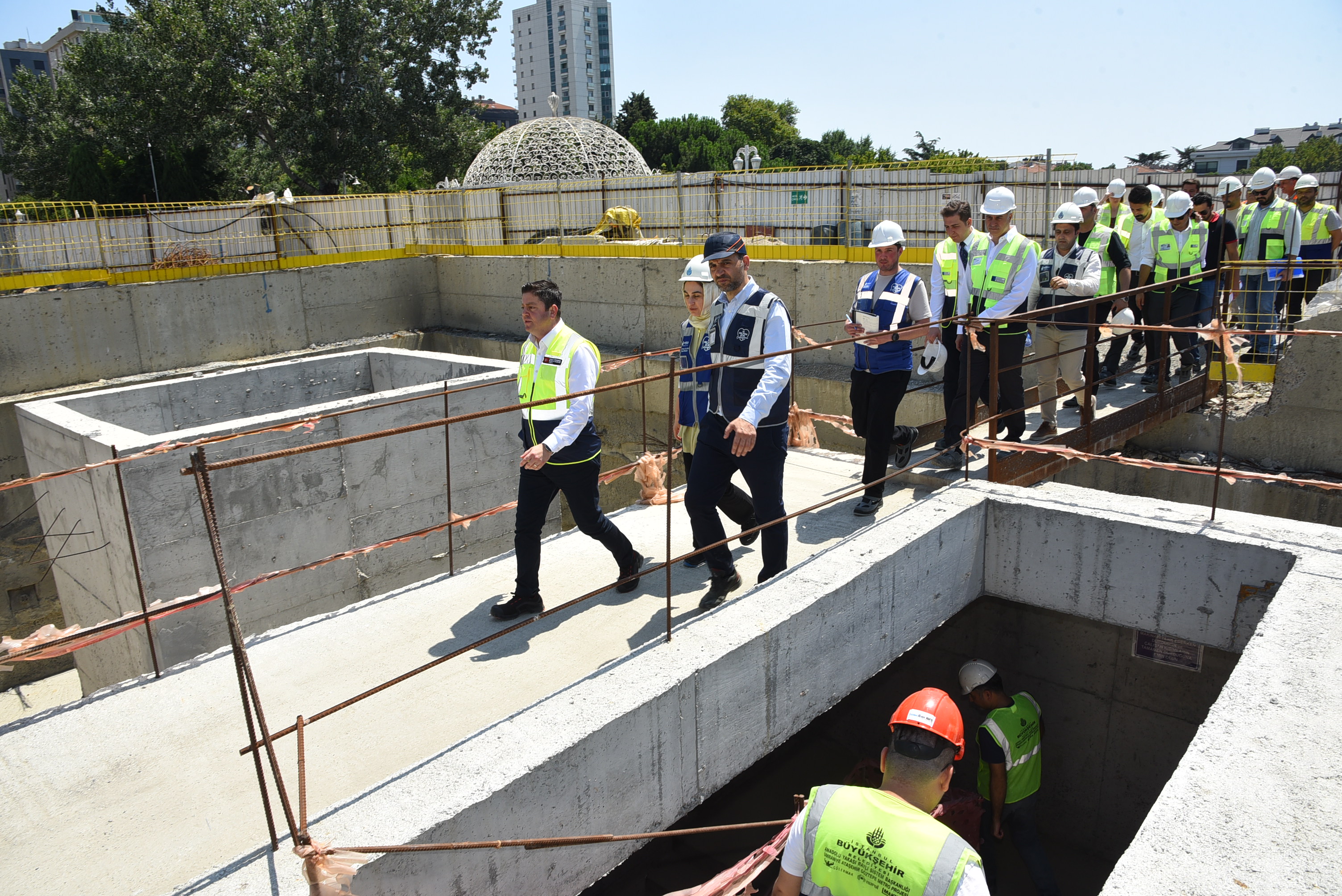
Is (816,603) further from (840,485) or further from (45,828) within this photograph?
(45,828)

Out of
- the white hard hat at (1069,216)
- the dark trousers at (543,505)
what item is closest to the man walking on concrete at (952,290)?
the white hard hat at (1069,216)

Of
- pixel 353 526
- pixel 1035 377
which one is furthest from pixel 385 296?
pixel 1035 377

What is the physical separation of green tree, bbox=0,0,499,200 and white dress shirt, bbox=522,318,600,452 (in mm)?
22709

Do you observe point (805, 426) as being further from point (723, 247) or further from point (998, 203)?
point (723, 247)

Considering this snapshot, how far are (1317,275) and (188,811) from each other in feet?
35.7

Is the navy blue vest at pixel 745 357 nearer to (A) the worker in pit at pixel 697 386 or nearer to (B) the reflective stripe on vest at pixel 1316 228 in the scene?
(A) the worker in pit at pixel 697 386

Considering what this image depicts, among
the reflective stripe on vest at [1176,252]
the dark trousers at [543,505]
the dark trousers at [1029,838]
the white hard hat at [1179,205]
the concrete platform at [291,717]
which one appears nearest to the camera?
the concrete platform at [291,717]

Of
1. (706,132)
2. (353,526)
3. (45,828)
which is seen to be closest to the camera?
(45,828)

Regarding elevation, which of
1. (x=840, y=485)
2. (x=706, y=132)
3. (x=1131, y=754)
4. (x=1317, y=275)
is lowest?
(x=1131, y=754)

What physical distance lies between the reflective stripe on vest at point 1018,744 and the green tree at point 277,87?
79.0 feet

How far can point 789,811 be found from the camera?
775cm

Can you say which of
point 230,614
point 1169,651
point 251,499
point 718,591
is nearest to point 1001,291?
point 1169,651

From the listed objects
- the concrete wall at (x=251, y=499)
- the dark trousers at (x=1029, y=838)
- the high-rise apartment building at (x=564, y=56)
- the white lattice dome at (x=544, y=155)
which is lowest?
the dark trousers at (x=1029, y=838)

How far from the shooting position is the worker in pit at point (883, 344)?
18.2 ft
